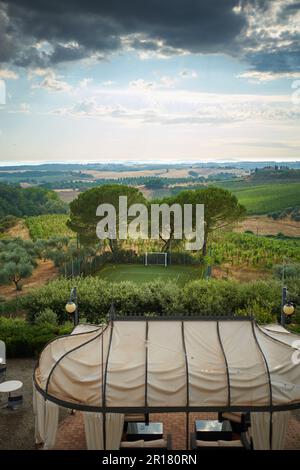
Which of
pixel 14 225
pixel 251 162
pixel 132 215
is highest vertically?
pixel 251 162

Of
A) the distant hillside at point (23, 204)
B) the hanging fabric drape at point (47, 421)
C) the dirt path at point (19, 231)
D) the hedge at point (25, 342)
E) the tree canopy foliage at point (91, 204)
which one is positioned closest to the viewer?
the hanging fabric drape at point (47, 421)

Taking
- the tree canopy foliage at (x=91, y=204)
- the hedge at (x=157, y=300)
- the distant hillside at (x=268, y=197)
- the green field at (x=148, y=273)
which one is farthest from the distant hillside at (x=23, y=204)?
the hedge at (x=157, y=300)

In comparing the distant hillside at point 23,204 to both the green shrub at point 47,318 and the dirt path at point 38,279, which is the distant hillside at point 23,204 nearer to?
the dirt path at point 38,279

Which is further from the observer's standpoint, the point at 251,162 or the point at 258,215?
the point at 251,162

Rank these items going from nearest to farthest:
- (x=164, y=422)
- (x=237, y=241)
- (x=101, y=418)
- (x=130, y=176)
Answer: (x=101, y=418) → (x=164, y=422) → (x=237, y=241) → (x=130, y=176)

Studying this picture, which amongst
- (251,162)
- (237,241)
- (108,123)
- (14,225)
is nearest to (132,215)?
(237,241)

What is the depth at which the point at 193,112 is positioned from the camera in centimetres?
5194

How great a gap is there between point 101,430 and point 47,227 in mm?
46212

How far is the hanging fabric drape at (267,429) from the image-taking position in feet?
22.6

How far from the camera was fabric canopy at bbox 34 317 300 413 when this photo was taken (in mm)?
6836

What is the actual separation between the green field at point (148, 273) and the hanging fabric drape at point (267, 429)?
71.2 ft

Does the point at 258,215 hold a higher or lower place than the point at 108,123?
lower

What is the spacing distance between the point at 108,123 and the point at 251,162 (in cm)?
6667
